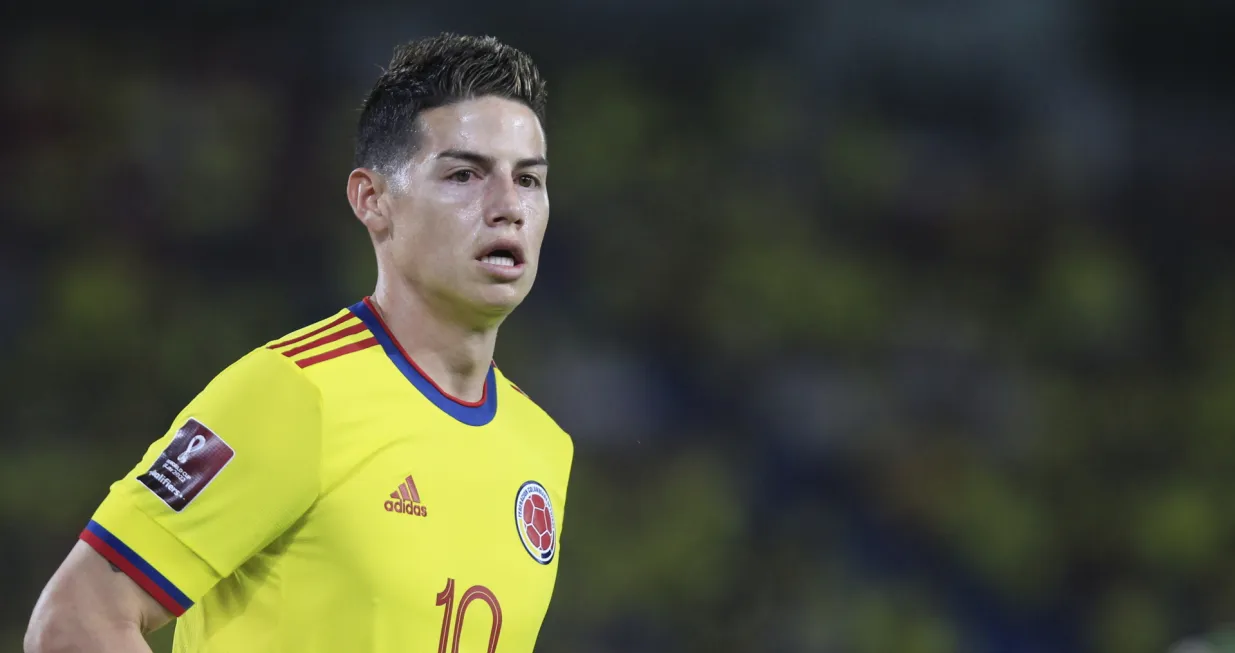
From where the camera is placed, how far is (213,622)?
206cm

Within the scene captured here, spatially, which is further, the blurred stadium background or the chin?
the blurred stadium background

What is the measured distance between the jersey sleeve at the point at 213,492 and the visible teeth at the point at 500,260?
1.40ft

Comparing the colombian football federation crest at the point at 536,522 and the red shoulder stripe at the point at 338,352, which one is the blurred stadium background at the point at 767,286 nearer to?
the colombian football federation crest at the point at 536,522

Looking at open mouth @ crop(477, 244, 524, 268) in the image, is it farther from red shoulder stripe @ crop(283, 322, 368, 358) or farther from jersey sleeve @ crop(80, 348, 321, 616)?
jersey sleeve @ crop(80, 348, 321, 616)

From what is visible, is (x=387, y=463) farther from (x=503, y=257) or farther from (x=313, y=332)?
(x=503, y=257)

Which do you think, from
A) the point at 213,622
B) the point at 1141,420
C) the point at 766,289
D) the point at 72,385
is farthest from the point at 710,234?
the point at 213,622

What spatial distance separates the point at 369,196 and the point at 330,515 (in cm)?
63

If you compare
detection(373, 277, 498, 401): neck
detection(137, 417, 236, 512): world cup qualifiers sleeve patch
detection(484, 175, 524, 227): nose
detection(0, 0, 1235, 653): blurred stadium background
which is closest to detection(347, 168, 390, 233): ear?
detection(373, 277, 498, 401): neck

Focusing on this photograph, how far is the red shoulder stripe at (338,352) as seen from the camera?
210 centimetres

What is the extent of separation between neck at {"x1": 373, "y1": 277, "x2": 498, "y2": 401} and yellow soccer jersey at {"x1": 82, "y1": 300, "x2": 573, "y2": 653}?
1.2 inches

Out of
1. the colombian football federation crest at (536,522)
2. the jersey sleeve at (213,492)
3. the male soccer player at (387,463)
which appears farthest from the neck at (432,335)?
the jersey sleeve at (213,492)

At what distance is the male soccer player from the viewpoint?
190 cm

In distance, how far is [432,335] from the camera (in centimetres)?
234

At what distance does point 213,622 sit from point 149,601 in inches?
7.7
